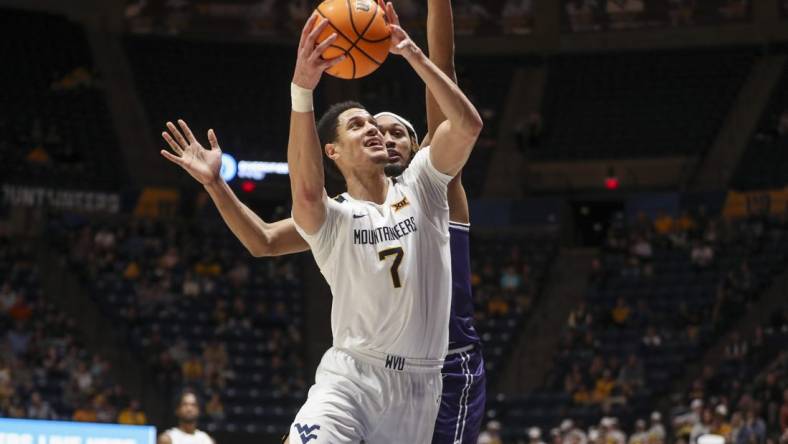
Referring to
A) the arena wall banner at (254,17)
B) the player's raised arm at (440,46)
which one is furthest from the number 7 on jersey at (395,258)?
the arena wall banner at (254,17)

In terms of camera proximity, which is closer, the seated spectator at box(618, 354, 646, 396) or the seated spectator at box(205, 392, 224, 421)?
the seated spectator at box(205, 392, 224, 421)

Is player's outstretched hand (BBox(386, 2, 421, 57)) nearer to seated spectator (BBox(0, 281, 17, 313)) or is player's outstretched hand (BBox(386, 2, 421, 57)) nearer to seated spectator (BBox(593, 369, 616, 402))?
seated spectator (BBox(593, 369, 616, 402))

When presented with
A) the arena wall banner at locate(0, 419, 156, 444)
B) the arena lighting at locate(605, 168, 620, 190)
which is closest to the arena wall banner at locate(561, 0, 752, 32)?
the arena lighting at locate(605, 168, 620, 190)

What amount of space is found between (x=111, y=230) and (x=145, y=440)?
47.7ft

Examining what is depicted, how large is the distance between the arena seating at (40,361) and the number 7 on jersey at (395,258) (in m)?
15.3

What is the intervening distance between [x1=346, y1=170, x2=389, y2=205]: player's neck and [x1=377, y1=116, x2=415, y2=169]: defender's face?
30cm

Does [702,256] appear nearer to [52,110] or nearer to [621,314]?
[621,314]

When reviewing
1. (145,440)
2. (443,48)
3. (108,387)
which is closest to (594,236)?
(108,387)

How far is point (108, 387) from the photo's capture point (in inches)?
811

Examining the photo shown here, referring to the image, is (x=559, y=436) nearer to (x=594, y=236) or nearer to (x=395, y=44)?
(x=594, y=236)

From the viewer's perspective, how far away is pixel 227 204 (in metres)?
5.52

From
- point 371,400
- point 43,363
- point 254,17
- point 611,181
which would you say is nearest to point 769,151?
point 611,181

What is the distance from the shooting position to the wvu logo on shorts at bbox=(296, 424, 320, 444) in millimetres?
4801

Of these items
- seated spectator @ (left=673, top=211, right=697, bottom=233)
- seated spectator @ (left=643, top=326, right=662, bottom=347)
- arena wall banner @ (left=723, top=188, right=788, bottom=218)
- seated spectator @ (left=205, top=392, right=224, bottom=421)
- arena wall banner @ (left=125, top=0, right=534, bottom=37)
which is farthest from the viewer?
arena wall banner @ (left=125, top=0, right=534, bottom=37)
